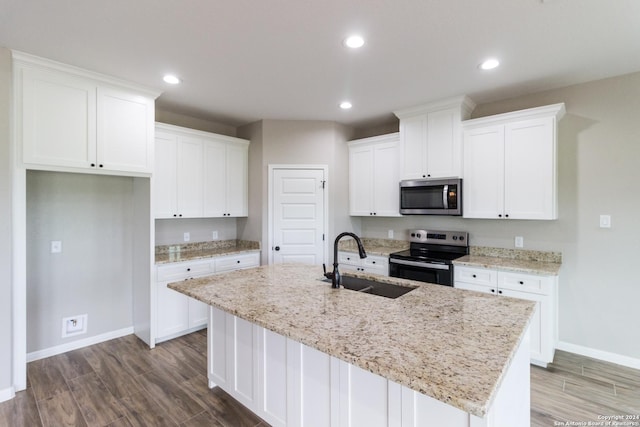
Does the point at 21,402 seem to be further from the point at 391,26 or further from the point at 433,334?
the point at 391,26

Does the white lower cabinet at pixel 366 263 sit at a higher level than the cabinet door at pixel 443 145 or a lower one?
lower

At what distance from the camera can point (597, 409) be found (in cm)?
217

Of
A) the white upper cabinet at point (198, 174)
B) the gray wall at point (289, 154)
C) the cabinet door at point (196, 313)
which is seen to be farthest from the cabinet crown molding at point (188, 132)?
the cabinet door at point (196, 313)

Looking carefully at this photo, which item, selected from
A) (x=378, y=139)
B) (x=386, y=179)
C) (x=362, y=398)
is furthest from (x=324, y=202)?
(x=362, y=398)

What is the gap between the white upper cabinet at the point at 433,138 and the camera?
337 cm

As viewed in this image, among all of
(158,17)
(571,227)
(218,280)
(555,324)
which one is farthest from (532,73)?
(218,280)

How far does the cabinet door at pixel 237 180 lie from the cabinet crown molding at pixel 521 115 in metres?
2.84

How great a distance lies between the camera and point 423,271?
3.31 meters

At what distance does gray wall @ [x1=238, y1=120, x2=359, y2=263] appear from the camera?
4109mm

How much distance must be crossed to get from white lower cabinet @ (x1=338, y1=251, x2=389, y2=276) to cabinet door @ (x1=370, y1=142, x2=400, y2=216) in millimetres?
627

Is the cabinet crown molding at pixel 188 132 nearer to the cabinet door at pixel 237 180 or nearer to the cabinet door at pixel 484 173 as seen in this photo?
the cabinet door at pixel 237 180

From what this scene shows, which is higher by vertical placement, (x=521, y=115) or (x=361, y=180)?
(x=521, y=115)

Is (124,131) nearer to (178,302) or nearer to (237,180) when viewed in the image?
(237,180)

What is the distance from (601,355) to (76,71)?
542 cm
